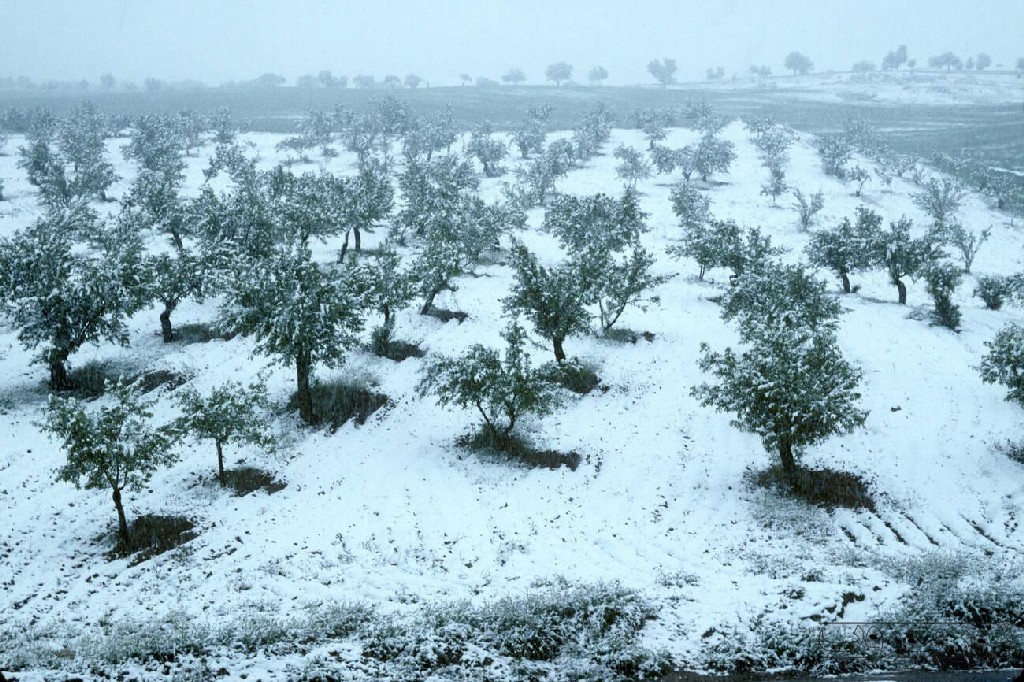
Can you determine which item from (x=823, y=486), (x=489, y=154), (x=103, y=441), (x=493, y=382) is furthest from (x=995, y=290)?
(x=489, y=154)

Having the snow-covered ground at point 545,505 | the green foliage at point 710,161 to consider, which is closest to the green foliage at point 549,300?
the snow-covered ground at point 545,505

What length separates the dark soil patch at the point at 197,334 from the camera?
42.5 meters

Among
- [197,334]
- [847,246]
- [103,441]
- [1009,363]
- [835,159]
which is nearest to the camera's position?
[103,441]

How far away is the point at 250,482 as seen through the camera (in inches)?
1091

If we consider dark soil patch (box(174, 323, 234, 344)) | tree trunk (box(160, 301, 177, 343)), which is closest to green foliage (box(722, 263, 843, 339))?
dark soil patch (box(174, 323, 234, 344))

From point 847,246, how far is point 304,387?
41133mm

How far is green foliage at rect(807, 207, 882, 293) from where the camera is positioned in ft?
156

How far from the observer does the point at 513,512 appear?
25.0 m

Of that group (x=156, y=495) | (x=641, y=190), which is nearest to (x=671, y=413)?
(x=156, y=495)

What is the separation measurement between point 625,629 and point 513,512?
8976 mm

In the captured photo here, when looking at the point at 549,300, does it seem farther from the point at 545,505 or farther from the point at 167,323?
the point at 167,323

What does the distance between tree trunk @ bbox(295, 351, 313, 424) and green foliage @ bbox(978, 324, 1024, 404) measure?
33.2m

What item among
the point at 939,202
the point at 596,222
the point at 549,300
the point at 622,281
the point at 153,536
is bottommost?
the point at 153,536

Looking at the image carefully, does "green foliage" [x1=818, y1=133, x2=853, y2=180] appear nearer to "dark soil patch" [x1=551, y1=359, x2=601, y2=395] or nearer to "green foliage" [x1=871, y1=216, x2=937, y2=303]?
"green foliage" [x1=871, y1=216, x2=937, y2=303]
